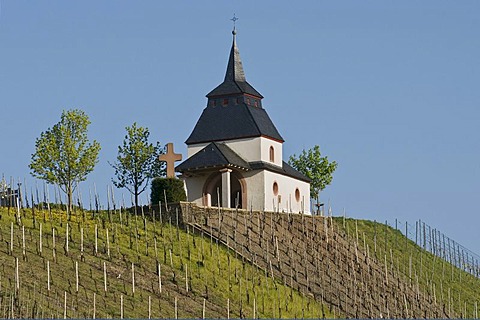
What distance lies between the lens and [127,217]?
163 ft

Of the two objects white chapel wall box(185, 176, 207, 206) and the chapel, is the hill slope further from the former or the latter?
white chapel wall box(185, 176, 207, 206)

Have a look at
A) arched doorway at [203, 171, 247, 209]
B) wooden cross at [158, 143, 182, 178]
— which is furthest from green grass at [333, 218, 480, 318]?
wooden cross at [158, 143, 182, 178]

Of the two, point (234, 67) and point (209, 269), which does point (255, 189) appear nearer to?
point (234, 67)

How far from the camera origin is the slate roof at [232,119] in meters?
60.1

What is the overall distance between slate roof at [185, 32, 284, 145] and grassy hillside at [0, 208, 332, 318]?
10.7 m

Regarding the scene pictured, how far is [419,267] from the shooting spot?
57.6 metres

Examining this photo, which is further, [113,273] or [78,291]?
[113,273]

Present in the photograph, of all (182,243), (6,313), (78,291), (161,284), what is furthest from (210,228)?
(6,313)

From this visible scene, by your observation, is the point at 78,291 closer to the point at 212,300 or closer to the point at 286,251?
the point at 212,300

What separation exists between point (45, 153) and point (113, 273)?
51.3 feet

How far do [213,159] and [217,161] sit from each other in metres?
0.35

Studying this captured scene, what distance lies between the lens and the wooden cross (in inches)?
2180

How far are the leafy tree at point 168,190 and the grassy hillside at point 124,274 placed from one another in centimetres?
226

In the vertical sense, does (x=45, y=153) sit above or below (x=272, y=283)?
above
